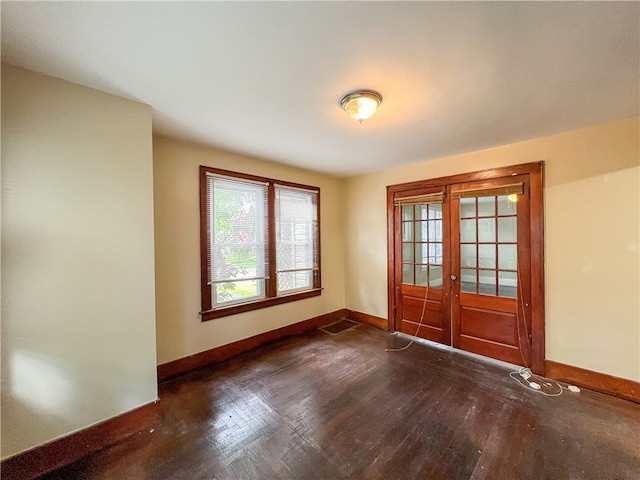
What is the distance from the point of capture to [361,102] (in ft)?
5.92

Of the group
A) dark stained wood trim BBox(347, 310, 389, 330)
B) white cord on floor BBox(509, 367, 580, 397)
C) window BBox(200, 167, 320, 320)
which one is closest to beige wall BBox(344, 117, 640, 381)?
white cord on floor BBox(509, 367, 580, 397)

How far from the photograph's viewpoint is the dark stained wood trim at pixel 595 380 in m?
2.18

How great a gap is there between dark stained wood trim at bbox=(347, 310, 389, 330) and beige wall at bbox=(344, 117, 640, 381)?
1.96m

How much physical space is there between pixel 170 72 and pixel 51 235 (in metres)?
1.33

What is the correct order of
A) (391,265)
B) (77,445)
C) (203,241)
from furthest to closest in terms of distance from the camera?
1. (391,265)
2. (203,241)
3. (77,445)

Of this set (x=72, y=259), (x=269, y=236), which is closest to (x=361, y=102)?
(x=269, y=236)

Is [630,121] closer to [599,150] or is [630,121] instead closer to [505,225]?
[599,150]

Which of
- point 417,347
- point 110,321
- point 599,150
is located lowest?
point 417,347

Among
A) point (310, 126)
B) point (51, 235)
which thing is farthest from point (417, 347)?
point (51, 235)

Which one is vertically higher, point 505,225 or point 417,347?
point 505,225

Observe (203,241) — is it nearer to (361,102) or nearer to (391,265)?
(361,102)

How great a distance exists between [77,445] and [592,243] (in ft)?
15.1

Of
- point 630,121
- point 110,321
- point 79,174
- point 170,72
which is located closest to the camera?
point 170,72

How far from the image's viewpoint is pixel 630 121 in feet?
7.20
